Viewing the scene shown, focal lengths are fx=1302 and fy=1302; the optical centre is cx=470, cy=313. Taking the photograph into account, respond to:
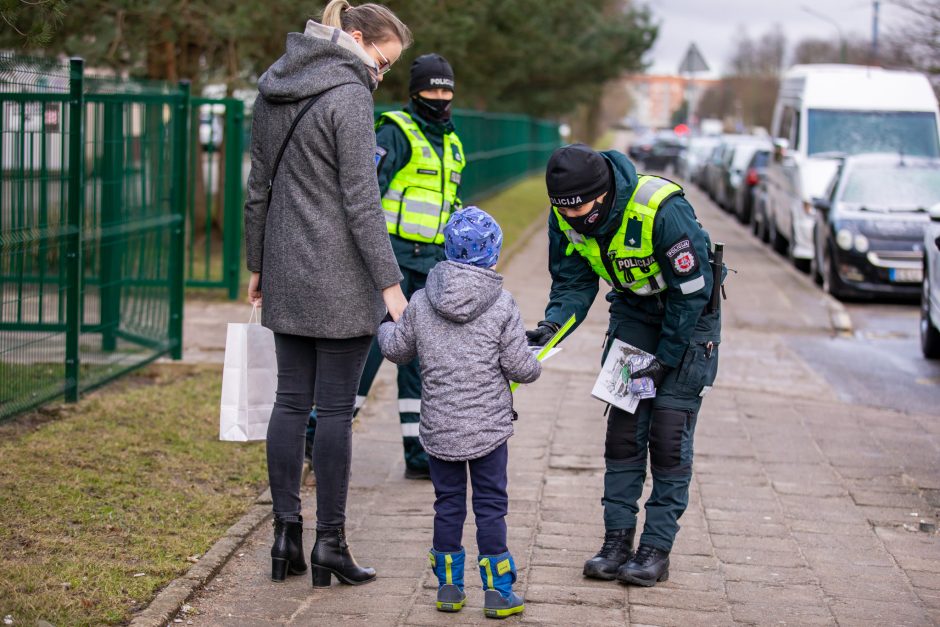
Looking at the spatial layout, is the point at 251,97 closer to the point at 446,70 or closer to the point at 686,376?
the point at 446,70

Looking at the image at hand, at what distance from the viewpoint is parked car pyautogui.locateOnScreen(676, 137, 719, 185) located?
138ft

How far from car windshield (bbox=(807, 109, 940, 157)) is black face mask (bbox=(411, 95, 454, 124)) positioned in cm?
1363

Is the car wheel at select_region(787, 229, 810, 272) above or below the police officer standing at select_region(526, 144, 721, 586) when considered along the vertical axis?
below

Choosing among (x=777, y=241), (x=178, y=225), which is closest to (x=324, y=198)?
(x=178, y=225)

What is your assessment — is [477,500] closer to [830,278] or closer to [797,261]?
[830,278]

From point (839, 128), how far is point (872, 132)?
512mm

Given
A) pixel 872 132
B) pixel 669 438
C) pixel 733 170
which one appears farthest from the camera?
pixel 733 170

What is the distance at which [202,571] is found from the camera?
467 centimetres

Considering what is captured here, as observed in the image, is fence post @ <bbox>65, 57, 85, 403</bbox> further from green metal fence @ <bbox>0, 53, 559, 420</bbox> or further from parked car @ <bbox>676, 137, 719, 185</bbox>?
parked car @ <bbox>676, 137, 719, 185</bbox>

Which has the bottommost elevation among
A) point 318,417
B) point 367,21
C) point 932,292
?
point 932,292

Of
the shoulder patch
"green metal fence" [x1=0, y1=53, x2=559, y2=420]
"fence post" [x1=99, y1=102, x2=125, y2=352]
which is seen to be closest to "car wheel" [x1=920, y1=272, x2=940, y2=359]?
"green metal fence" [x1=0, y1=53, x2=559, y2=420]

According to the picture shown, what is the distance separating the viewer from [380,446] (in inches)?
272

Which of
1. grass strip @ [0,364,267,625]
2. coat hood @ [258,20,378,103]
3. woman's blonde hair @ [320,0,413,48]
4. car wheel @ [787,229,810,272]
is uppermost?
woman's blonde hair @ [320,0,413,48]

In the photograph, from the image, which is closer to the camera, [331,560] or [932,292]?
[331,560]
